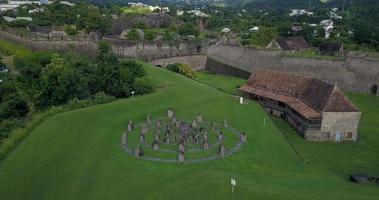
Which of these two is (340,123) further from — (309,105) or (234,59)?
(234,59)

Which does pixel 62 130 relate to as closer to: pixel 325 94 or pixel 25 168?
pixel 25 168

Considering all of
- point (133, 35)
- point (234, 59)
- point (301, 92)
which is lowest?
point (301, 92)

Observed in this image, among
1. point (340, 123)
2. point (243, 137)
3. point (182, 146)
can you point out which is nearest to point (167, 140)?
point (182, 146)

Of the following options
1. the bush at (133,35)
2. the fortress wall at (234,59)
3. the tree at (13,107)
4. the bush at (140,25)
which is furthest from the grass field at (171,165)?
the bush at (140,25)

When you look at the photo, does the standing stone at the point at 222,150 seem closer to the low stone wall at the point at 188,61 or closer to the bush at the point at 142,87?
the bush at the point at 142,87

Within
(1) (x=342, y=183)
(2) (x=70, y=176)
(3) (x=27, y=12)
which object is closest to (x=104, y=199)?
(2) (x=70, y=176)

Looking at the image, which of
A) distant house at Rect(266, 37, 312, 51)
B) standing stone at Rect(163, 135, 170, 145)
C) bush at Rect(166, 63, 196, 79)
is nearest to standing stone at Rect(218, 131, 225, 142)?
standing stone at Rect(163, 135, 170, 145)
